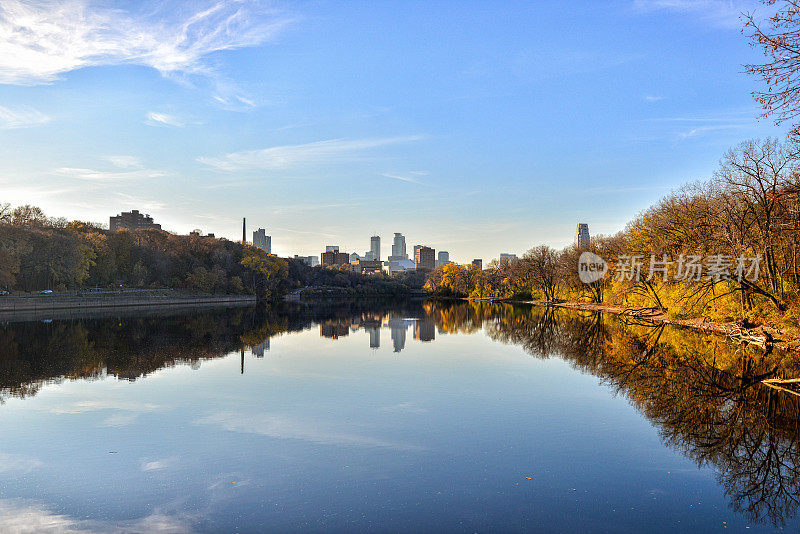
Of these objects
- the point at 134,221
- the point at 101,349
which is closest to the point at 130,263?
the point at 101,349

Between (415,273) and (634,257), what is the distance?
117205 millimetres

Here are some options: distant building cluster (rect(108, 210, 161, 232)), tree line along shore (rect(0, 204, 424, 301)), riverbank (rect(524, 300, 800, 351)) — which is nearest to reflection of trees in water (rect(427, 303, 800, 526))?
riverbank (rect(524, 300, 800, 351))

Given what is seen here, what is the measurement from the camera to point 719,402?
39.3 ft

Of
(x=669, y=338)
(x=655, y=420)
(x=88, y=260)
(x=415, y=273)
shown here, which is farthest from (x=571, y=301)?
(x=415, y=273)

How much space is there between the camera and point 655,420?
10766 millimetres

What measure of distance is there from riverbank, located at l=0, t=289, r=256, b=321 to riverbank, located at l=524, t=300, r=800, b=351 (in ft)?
169

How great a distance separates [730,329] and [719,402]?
17849 mm

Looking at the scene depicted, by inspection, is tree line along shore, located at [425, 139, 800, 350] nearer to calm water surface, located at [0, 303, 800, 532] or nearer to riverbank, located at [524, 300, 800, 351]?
riverbank, located at [524, 300, 800, 351]

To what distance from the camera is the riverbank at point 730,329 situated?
21.4m

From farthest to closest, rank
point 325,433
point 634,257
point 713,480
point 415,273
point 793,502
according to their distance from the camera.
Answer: point 415,273 < point 634,257 < point 325,433 < point 713,480 < point 793,502

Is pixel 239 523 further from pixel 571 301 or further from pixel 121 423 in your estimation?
pixel 571 301

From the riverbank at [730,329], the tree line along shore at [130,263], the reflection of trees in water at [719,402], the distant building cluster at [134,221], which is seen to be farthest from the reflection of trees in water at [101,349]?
the distant building cluster at [134,221]

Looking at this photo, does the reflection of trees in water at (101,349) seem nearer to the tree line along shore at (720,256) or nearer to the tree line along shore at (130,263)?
the tree line along shore at (720,256)

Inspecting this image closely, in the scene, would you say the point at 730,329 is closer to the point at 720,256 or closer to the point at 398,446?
the point at 720,256
